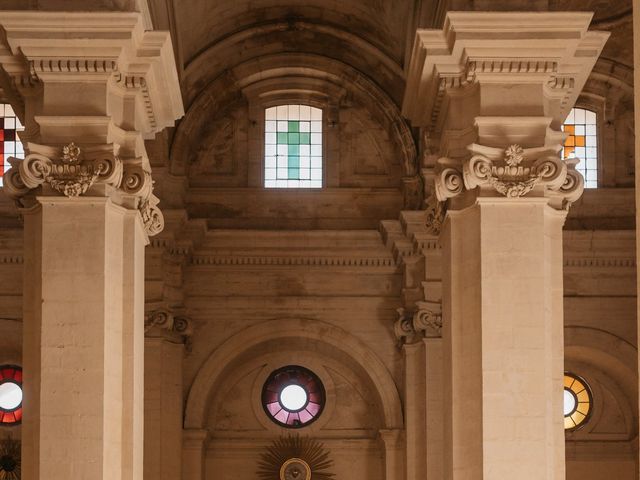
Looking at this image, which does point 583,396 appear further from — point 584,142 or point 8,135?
point 8,135

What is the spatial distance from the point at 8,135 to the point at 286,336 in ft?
22.8

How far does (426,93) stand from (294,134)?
10.9 meters

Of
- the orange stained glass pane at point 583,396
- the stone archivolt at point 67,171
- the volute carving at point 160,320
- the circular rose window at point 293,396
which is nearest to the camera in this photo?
the stone archivolt at point 67,171

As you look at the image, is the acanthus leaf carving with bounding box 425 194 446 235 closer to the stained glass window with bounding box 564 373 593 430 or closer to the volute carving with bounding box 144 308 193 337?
the volute carving with bounding box 144 308 193 337

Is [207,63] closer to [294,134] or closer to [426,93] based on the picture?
[294,134]

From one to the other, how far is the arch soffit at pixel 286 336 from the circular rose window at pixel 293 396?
3.26 feet

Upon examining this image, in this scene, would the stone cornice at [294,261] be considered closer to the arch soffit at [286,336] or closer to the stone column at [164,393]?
the arch soffit at [286,336]

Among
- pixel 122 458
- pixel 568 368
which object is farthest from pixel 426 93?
pixel 568 368

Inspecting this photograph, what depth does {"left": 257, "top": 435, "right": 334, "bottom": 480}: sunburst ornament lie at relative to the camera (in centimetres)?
2994

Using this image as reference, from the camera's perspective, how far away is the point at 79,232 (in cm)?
1812

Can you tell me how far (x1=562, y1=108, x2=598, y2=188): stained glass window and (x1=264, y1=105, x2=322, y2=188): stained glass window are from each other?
5.02m

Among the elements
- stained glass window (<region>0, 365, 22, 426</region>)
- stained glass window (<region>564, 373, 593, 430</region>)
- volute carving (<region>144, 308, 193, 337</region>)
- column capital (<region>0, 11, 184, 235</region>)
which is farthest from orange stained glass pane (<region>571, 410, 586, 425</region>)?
column capital (<region>0, 11, 184, 235</region>)

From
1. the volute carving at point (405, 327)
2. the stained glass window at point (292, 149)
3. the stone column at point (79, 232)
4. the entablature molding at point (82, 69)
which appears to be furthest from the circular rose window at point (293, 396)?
the entablature molding at point (82, 69)

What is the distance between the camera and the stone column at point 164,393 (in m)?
27.8
